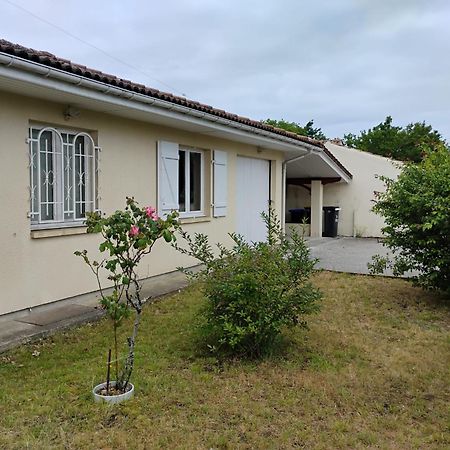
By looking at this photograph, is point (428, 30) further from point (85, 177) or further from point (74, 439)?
point (74, 439)

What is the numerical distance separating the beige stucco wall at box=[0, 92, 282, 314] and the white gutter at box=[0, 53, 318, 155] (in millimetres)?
788

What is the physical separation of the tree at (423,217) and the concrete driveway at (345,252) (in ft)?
5.95

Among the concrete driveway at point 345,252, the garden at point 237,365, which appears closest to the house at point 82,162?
the garden at point 237,365

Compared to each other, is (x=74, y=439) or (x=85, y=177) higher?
(x=85, y=177)

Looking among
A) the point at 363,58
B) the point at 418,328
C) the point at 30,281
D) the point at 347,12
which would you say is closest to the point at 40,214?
the point at 30,281

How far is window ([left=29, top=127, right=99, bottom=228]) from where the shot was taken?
682cm

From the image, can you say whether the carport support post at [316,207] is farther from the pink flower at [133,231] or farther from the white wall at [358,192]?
the pink flower at [133,231]

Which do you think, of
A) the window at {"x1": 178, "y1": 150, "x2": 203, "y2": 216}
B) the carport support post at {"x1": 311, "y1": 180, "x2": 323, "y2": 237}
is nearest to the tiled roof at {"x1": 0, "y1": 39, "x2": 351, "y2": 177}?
the window at {"x1": 178, "y1": 150, "x2": 203, "y2": 216}

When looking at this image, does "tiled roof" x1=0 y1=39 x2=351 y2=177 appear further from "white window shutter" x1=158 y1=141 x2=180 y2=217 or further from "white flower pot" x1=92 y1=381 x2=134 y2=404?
"white flower pot" x1=92 y1=381 x2=134 y2=404

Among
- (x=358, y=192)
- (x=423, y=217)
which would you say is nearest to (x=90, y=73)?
(x=423, y=217)

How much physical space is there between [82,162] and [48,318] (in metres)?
2.55

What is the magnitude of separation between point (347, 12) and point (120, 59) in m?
12.7

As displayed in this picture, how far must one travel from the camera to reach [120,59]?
1989 cm

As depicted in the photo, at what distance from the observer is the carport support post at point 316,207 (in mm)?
17844
